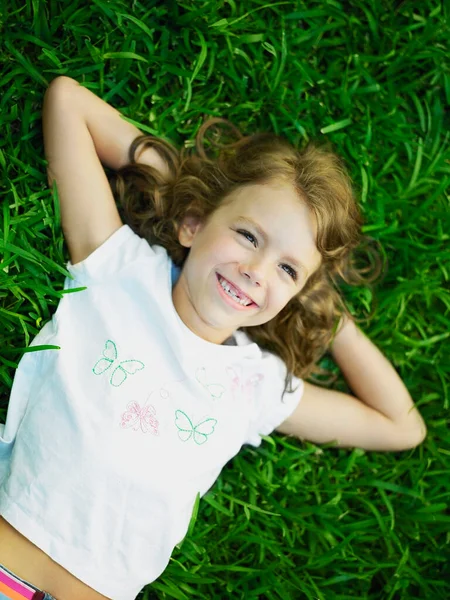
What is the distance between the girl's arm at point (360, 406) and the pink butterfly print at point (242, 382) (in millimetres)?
215

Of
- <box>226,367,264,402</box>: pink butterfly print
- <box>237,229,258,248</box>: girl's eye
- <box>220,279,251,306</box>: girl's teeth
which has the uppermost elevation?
<box>237,229,258,248</box>: girl's eye

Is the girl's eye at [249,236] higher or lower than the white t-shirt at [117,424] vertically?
higher

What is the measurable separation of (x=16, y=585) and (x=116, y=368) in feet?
2.03

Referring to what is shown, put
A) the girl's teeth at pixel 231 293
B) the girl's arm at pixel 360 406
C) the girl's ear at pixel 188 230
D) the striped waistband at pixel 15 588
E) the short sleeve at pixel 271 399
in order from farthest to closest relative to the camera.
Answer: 1. the girl's arm at pixel 360 406
2. the short sleeve at pixel 271 399
3. the girl's ear at pixel 188 230
4. the girl's teeth at pixel 231 293
5. the striped waistband at pixel 15 588

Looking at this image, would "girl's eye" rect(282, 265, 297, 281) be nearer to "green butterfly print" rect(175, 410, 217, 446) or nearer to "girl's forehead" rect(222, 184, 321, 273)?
"girl's forehead" rect(222, 184, 321, 273)

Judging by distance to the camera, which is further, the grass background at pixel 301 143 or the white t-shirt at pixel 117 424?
the grass background at pixel 301 143

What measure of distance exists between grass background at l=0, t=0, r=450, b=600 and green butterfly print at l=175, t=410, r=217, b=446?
0.38 metres

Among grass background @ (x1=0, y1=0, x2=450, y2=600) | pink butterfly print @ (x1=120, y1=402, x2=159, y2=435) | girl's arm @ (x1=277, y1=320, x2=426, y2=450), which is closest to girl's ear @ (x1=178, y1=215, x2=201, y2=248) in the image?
grass background @ (x1=0, y1=0, x2=450, y2=600)

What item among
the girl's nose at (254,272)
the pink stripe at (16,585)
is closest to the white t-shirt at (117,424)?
the pink stripe at (16,585)

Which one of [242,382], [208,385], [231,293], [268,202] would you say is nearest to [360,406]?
[242,382]

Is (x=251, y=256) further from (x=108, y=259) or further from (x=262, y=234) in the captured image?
(x=108, y=259)

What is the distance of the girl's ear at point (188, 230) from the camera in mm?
1980

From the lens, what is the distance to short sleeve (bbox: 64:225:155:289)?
1.92 meters

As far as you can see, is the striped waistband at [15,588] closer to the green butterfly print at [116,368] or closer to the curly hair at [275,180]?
the green butterfly print at [116,368]
